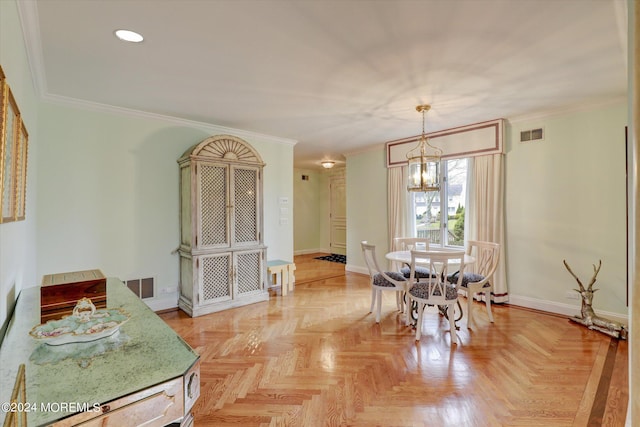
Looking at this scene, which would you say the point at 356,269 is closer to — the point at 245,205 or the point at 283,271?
the point at 283,271

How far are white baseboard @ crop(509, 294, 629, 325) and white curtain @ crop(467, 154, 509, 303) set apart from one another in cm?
14


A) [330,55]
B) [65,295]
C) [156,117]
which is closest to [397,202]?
[330,55]

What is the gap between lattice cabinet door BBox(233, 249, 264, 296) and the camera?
396cm

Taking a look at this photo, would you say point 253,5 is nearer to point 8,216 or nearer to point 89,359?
point 8,216

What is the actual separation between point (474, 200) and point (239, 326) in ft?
11.7

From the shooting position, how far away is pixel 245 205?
4059mm

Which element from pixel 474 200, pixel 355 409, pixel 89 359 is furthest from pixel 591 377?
pixel 89 359

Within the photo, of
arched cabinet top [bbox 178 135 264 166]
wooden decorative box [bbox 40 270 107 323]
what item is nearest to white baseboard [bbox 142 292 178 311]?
arched cabinet top [bbox 178 135 264 166]

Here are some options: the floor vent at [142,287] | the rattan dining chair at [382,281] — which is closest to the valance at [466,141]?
the rattan dining chair at [382,281]

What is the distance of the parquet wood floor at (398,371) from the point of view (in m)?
1.91

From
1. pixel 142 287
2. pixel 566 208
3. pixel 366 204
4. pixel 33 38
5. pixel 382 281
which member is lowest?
pixel 142 287

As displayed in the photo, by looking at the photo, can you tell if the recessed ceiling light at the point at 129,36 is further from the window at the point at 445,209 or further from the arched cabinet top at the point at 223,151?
the window at the point at 445,209

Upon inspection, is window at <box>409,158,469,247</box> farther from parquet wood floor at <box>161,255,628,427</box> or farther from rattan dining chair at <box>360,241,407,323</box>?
rattan dining chair at <box>360,241,407,323</box>

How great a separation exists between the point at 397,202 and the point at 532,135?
6.93 feet
